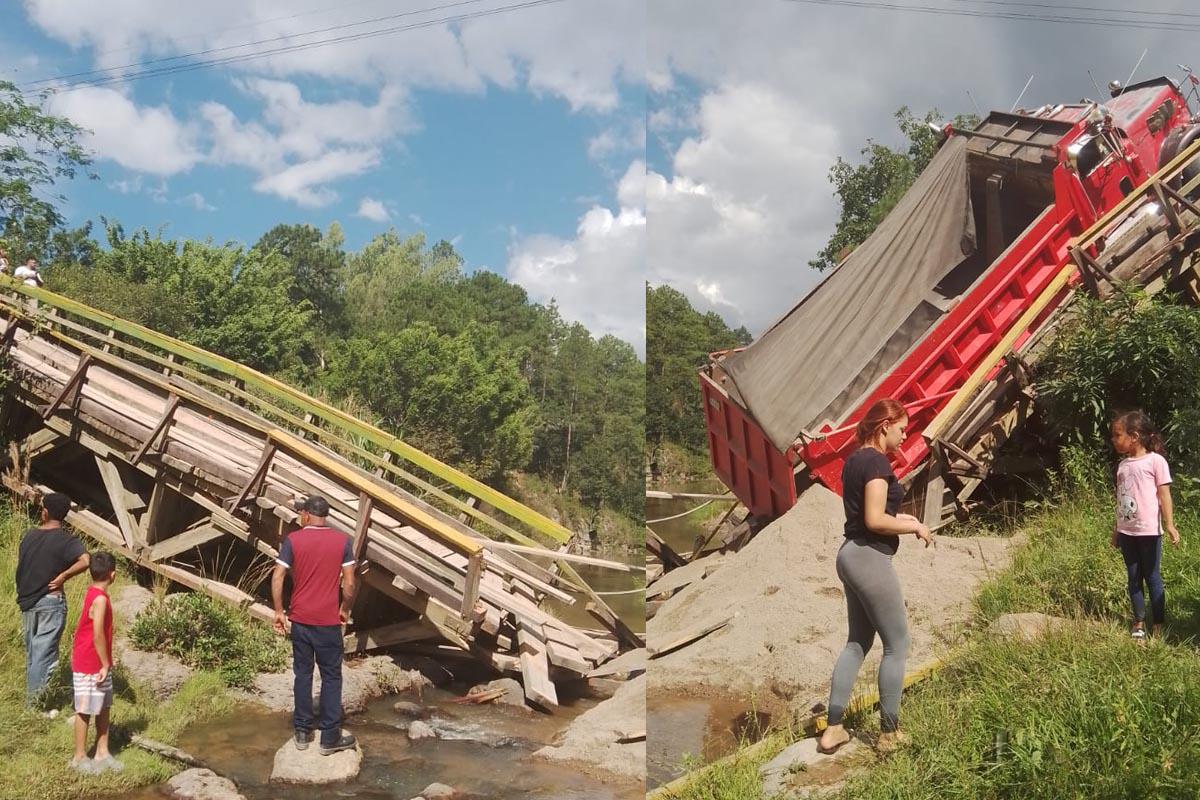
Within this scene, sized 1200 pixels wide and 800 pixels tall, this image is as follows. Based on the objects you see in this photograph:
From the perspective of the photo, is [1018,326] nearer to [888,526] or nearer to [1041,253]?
[1041,253]

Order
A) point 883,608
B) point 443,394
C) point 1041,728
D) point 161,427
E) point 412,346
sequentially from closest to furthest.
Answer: point 1041,728, point 883,608, point 161,427, point 443,394, point 412,346

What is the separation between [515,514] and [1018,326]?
303 cm

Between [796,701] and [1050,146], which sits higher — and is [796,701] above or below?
below

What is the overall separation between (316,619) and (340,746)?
56 centimetres

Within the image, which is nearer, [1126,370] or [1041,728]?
[1041,728]

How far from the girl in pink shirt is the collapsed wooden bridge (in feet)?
8.19

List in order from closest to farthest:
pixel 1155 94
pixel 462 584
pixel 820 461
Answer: pixel 820 461, pixel 462 584, pixel 1155 94

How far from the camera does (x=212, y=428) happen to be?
6.01 m

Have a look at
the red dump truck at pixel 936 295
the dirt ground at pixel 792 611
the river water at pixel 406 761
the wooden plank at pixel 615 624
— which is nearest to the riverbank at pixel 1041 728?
the dirt ground at pixel 792 611

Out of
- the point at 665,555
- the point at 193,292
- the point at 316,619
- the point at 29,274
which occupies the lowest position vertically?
the point at 316,619

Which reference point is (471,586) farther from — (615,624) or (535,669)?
(615,624)

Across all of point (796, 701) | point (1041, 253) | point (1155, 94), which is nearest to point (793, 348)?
point (1041, 253)

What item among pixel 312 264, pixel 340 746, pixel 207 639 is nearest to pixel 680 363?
pixel 340 746

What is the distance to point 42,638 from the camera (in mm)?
3664
